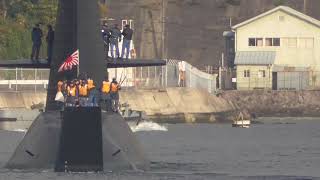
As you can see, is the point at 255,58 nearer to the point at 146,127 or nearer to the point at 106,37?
the point at 146,127

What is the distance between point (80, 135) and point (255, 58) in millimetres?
105288

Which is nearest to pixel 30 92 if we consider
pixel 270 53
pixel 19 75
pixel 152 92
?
pixel 19 75

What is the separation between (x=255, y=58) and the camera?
153500 mm

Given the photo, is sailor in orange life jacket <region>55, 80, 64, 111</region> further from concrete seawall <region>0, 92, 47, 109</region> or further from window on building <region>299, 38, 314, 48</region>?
window on building <region>299, 38, 314, 48</region>

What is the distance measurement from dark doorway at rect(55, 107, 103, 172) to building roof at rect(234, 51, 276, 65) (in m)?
104

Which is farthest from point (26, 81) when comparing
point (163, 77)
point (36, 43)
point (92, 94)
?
point (92, 94)

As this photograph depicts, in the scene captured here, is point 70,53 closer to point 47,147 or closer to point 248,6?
point 47,147

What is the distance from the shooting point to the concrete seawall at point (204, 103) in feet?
394

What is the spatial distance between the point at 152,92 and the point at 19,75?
13318mm

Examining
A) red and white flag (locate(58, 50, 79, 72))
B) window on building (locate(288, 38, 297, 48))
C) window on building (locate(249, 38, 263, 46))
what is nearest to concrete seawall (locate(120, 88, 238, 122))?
window on building (locate(249, 38, 263, 46))

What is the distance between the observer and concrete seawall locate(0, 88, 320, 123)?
120 metres

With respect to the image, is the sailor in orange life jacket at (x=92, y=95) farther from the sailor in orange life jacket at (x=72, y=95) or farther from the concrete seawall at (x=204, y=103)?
the concrete seawall at (x=204, y=103)

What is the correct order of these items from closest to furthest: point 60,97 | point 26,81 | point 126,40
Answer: point 60,97, point 126,40, point 26,81

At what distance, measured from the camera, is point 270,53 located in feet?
503
